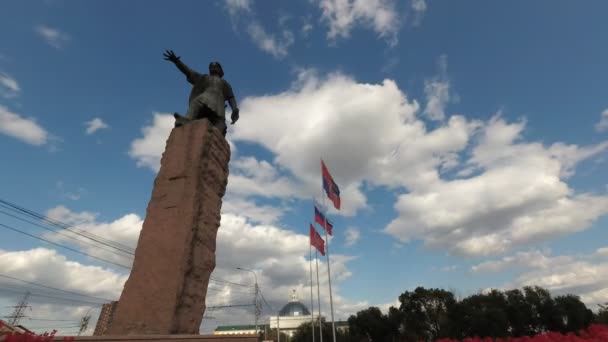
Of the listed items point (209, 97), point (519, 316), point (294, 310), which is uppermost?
point (294, 310)

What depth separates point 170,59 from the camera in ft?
23.7

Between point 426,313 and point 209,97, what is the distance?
4144 cm

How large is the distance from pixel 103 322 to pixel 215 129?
3687 inches

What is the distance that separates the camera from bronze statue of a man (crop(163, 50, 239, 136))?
7012 mm

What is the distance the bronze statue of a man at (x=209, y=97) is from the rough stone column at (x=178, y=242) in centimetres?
62

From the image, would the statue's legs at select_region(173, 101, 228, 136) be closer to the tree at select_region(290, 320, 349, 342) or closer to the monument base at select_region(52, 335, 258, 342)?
the monument base at select_region(52, 335, 258, 342)

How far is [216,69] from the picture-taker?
7.89 meters

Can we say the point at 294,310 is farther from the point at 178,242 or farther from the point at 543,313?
the point at 178,242

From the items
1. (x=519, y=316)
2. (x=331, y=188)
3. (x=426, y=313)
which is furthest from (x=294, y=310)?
(x=331, y=188)

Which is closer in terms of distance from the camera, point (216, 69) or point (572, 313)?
point (216, 69)

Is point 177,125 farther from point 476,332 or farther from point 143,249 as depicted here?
point 476,332

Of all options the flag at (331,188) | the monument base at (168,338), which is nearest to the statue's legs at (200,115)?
the monument base at (168,338)

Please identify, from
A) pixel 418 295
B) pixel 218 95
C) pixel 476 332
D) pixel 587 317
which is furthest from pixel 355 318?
pixel 218 95

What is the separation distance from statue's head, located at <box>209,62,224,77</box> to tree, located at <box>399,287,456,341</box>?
39.3 metres
